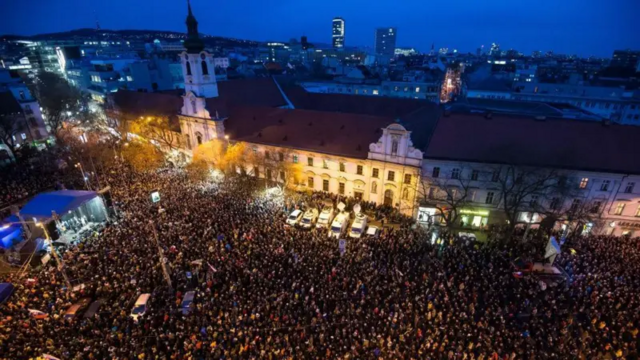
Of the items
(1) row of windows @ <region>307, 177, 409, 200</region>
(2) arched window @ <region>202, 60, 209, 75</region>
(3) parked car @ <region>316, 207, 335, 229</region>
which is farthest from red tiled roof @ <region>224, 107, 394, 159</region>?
(3) parked car @ <region>316, 207, 335, 229</region>

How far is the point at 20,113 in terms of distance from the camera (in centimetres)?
5272

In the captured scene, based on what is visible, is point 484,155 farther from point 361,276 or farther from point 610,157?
point 361,276

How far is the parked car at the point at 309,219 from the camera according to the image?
32.8 m

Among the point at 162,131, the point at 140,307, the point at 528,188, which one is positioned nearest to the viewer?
the point at 140,307

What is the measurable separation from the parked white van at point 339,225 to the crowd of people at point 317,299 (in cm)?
145

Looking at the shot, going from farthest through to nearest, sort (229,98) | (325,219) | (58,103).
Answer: (58,103) → (229,98) → (325,219)

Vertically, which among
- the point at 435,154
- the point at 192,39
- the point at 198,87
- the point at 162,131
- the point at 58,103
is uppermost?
the point at 192,39

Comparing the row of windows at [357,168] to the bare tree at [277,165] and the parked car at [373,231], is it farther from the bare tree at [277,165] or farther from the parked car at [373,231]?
the parked car at [373,231]

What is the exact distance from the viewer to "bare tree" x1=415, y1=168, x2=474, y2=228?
3409 centimetres

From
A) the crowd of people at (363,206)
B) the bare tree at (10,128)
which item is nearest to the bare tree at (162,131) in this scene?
the bare tree at (10,128)

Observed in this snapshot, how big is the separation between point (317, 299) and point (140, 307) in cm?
1177

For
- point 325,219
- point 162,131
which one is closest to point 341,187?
point 325,219

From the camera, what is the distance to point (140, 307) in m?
21.9

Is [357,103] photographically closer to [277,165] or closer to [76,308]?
[277,165]
